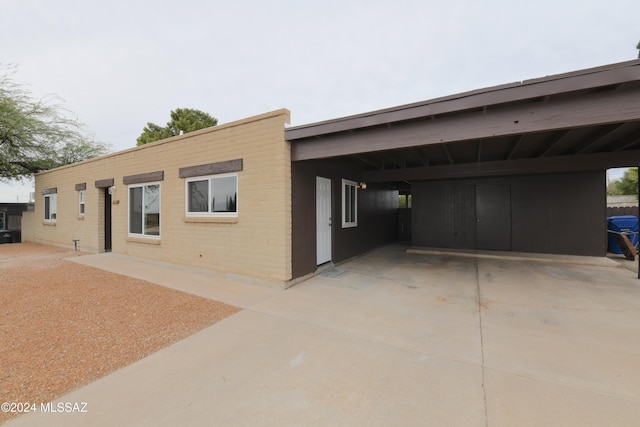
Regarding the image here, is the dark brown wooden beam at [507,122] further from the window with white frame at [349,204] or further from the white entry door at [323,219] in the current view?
the window with white frame at [349,204]

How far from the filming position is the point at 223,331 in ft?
10.6

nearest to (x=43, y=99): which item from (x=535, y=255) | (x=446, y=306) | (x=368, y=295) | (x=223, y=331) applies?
(x=223, y=331)

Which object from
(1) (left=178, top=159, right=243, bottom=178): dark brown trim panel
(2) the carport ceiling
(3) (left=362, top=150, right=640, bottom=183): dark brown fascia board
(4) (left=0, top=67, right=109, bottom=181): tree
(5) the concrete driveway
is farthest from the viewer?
(4) (left=0, top=67, right=109, bottom=181): tree

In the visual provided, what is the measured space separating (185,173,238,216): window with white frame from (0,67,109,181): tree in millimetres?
11852

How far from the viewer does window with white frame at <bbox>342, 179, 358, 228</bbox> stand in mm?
7234

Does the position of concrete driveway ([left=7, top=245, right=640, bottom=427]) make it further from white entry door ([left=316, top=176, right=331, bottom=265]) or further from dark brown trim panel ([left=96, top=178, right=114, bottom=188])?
dark brown trim panel ([left=96, top=178, right=114, bottom=188])

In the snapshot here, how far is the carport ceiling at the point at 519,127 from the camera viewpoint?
2928 millimetres

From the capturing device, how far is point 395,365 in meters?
2.45

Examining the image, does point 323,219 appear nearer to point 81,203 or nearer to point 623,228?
point 623,228

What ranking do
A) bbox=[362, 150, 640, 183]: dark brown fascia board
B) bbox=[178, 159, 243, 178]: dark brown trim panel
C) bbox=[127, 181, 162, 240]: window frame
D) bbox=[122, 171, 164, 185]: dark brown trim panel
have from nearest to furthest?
bbox=[178, 159, 243, 178]: dark brown trim panel → bbox=[362, 150, 640, 183]: dark brown fascia board → bbox=[122, 171, 164, 185]: dark brown trim panel → bbox=[127, 181, 162, 240]: window frame

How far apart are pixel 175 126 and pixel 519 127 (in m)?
24.1

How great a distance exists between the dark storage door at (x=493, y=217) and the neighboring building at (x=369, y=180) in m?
0.03

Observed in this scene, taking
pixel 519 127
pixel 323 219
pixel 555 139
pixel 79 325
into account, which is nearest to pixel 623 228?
pixel 555 139

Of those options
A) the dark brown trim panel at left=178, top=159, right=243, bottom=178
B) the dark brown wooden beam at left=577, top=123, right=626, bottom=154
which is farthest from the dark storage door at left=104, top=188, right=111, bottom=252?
the dark brown wooden beam at left=577, top=123, right=626, bottom=154
